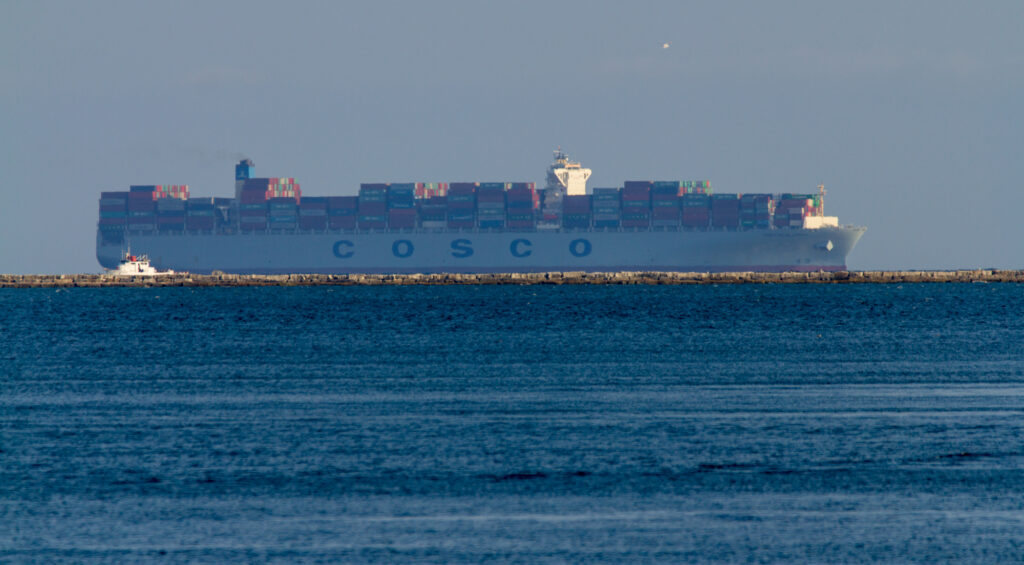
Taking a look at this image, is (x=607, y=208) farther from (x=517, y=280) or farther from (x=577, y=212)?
(x=517, y=280)

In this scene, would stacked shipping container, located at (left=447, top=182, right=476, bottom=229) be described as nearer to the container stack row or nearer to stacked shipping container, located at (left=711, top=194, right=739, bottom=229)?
the container stack row

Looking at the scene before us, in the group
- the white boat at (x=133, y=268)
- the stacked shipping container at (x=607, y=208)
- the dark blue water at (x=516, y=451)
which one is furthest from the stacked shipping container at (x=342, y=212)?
the dark blue water at (x=516, y=451)

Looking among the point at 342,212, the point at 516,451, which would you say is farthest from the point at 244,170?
the point at 516,451

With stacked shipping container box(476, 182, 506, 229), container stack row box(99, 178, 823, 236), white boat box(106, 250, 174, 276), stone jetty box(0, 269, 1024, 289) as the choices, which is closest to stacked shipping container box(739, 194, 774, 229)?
container stack row box(99, 178, 823, 236)

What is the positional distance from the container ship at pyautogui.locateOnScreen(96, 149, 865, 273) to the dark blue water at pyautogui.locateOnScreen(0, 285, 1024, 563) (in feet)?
263

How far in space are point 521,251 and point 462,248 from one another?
570 centimetres

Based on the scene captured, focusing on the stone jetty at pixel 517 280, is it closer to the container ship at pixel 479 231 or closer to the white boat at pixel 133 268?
the white boat at pixel 133 268

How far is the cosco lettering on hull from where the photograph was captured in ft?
402

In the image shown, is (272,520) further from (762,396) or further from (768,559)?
(762,396)

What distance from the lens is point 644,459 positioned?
1780cm

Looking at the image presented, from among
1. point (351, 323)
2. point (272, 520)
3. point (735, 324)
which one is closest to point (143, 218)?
point (351, 323)

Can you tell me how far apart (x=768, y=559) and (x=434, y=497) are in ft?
14.7

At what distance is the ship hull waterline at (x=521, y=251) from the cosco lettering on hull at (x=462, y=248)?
0.10 meters

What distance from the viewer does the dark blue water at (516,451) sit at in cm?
1328
